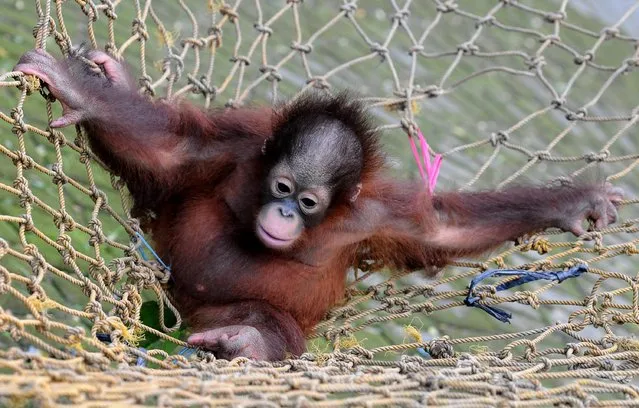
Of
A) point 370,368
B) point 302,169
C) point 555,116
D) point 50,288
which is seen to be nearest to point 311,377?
point 370,368

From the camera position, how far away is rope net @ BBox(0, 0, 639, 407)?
6.40 feet

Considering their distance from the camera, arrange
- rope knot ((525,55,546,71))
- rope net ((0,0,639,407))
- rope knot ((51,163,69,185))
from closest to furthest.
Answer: rope net ((0,0,639,407)) < rope knot ((51,163,69,185)) < rope knot ((525,55,546,71))

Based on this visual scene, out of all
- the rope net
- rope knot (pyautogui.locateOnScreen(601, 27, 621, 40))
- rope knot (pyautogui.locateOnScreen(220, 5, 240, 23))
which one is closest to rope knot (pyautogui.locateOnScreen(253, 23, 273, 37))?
the rope net

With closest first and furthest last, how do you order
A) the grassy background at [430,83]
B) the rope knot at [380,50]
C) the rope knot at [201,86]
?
the rope knot at [201,86], the rope knot at [380,50], the grassy background at [430,83]

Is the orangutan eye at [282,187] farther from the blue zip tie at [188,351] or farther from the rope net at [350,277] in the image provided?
the blue zip tie at [188,351]

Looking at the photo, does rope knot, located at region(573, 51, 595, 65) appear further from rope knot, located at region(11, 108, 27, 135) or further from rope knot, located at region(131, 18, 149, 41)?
rope knot, located at region(11, 108, 27, 135)

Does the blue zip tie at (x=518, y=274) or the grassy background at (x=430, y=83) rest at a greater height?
the grassy background at (x=430, y=83)

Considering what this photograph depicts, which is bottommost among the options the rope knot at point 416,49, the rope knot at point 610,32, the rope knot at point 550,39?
the rope knot at point 416,49

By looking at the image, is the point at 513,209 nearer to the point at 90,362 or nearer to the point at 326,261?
the point at 326,261

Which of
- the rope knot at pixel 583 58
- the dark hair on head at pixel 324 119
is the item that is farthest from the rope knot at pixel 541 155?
the dark hair on head at pixel 324 119

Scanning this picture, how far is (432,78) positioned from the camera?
648cm

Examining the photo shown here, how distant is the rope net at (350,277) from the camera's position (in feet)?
6.40

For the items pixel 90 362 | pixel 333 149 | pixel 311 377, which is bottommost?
pixel 90 362

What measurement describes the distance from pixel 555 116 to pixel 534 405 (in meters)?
4.98
